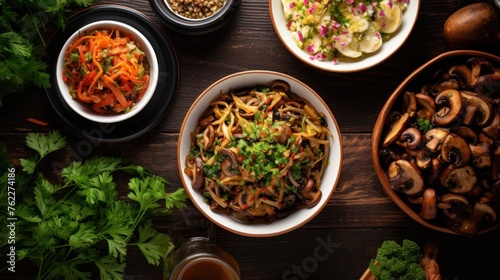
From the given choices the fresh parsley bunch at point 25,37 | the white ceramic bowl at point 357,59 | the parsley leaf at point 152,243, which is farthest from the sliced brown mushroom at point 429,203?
the fresh parsley bunch at point 25,37

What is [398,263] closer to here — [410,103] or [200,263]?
[410,103]

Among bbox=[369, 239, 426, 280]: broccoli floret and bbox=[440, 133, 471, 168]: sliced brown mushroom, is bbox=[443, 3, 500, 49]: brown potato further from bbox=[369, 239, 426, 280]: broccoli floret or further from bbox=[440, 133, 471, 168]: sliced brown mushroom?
bbox=[369, 239, 426, 280]: broccoli floret

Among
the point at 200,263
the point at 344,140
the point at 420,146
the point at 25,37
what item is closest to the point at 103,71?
the point at 25,37

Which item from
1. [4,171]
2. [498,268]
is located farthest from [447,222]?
[4,171]

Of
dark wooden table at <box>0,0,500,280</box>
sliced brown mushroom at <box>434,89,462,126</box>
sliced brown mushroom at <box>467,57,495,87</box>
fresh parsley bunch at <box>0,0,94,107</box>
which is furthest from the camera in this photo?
dark wooden table at <box>0,0,500,280</box>

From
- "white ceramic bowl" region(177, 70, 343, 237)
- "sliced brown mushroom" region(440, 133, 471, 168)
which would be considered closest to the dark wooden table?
"white ceramic bowl" region(177, 70, 343, 237)

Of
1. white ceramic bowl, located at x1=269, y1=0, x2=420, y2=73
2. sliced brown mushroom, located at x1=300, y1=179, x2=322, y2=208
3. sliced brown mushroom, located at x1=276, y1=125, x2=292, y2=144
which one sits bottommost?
sliced brown mushroom, located at x1=300, y1=179, x2=322, y2=208
